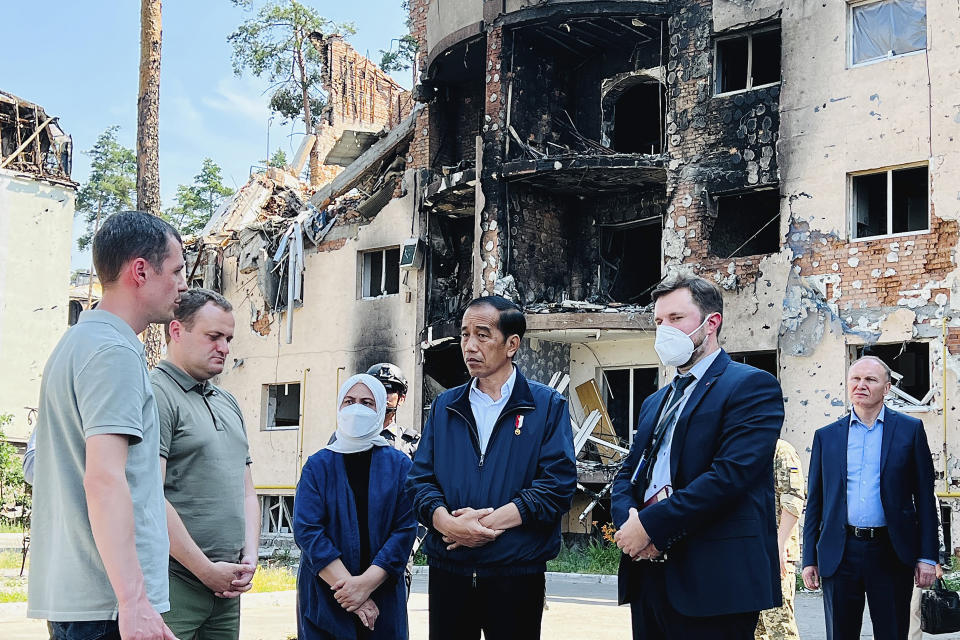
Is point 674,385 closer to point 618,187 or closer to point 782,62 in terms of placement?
point 782,62

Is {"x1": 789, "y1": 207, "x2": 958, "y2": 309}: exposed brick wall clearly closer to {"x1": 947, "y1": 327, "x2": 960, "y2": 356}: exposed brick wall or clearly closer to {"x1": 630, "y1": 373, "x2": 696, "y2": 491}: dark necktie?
Result: {"x1": 947, "y1": 327, "x2": 960, "y2": 356}: exposed brick wall

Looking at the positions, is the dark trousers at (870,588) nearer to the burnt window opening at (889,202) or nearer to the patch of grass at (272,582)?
the patch of grass at (272,582)

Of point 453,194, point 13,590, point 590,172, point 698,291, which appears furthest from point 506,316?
point 453,194

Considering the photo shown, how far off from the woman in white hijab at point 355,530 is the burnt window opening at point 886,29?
13764 mm

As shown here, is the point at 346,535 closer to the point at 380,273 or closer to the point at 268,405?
the point at 380,273

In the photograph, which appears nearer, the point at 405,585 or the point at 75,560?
the point at 75,560

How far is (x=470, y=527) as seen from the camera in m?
4.64

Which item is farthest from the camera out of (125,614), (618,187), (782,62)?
(618,187)

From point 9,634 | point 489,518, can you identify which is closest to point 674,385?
point 489,518

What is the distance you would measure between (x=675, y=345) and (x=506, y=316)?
3.04 feet

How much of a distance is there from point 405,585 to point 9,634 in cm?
570

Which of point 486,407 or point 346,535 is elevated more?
point 486,407

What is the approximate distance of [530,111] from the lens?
66.5 ft

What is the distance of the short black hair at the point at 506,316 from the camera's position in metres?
5.19
